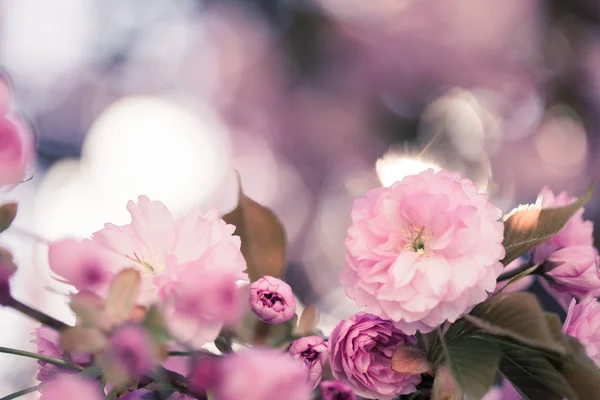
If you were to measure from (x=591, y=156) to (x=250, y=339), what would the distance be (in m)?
0.99

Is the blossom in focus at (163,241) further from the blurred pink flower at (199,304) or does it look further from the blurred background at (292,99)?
the blurred background at (292,99)

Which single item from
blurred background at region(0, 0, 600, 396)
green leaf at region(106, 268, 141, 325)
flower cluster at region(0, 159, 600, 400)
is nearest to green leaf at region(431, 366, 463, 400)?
flower cluster at region(0, 159, 600, 400)

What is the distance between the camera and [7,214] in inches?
7.7

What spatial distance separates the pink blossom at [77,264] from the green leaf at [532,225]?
0.51ft

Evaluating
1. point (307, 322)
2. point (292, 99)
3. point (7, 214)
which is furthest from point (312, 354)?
point (292, 99)

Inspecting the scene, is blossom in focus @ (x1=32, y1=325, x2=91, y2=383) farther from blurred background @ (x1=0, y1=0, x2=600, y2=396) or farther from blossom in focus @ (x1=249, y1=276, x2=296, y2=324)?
blurred background @ (x1=0, y1=0, x2=600, y2=396)

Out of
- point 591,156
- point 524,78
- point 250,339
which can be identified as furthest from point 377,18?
point 250,339

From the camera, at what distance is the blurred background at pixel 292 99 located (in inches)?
35.4

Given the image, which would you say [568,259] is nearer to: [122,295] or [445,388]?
[445,388]

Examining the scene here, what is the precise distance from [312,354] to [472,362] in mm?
61

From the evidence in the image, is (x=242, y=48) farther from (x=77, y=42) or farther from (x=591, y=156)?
(x=591, y=156)

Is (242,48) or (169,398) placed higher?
(169,398)

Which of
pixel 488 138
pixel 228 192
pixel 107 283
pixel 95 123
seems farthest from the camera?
pixel 228 192

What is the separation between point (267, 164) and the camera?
135 centimetres
